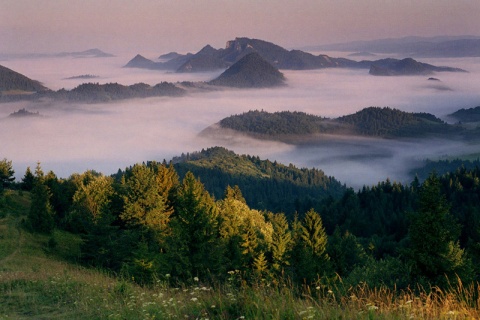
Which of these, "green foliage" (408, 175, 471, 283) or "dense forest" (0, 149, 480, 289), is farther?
"dense forest" (0, 149, 480, 289)

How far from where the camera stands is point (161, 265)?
35125 mm

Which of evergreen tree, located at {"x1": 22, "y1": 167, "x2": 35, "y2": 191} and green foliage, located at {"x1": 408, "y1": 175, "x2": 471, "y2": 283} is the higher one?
green foliage, located at {"x1": 408, "y1": 175, "x2": 471, "y2": 283}

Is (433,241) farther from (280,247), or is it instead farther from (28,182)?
(28,182)

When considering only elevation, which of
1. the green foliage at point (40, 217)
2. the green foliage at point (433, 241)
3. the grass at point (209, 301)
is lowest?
the green foliage at point (40, 217)

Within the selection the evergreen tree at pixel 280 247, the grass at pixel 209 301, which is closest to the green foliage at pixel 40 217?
the evergreen tree at pixel 280 247

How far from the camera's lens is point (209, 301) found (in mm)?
9414

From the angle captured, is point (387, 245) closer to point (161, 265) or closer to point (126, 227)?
point (126, 227)

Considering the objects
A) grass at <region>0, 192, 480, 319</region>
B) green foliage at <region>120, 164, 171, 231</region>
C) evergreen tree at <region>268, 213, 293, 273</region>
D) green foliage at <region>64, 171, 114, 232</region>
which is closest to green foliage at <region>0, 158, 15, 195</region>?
green foliage at <region>64, 171, 114, 232</region>

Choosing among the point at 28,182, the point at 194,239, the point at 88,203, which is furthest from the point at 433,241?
the point at 28,182

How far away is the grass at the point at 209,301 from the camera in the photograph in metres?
7.88

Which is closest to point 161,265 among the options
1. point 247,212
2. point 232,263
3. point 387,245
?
point 232,263

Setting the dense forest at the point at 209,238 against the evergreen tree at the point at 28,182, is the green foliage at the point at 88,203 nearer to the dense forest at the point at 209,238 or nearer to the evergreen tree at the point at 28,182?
the dense forest at the point at 209,238

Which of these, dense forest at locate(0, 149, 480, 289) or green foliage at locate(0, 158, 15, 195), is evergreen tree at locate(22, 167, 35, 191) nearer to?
dense forest at locate(0, 149, 480, 289)

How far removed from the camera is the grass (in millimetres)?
7875
